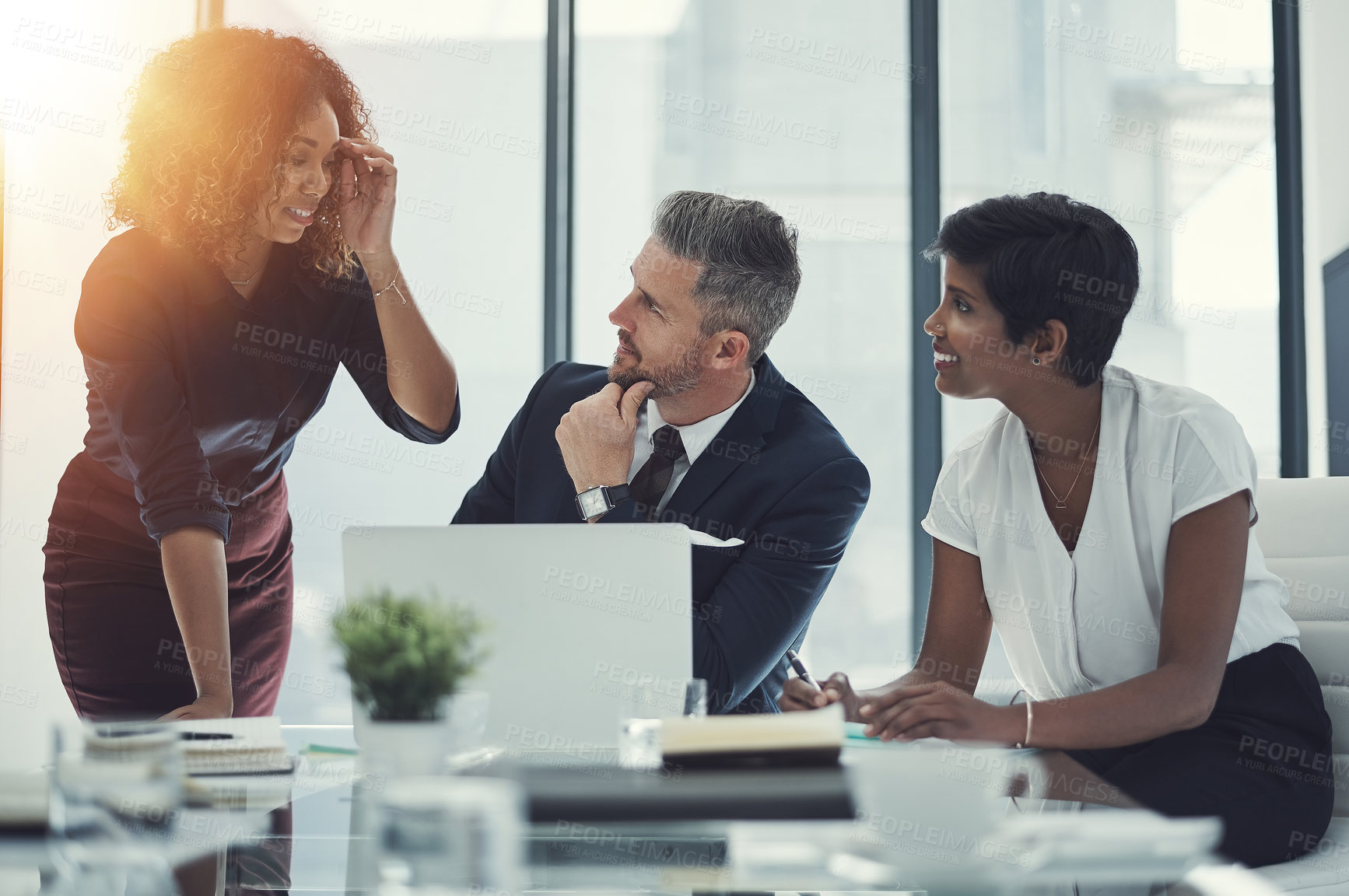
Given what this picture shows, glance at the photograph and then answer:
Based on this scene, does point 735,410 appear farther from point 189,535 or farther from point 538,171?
point 538,171

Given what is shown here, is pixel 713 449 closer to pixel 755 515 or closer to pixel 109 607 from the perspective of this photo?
pixel 755 515

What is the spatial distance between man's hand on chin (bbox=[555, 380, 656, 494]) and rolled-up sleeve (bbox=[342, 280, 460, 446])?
14.1 inches

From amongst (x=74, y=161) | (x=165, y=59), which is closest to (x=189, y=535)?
(x=165, y=59)

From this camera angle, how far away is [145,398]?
171 centimetres

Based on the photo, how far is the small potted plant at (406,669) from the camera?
38.4 inches

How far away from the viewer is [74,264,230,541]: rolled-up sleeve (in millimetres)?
1606

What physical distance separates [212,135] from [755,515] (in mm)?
1204

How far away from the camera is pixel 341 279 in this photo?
2.13 m

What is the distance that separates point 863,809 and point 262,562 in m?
1.57

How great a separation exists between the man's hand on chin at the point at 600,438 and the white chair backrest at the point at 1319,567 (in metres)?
1.14
